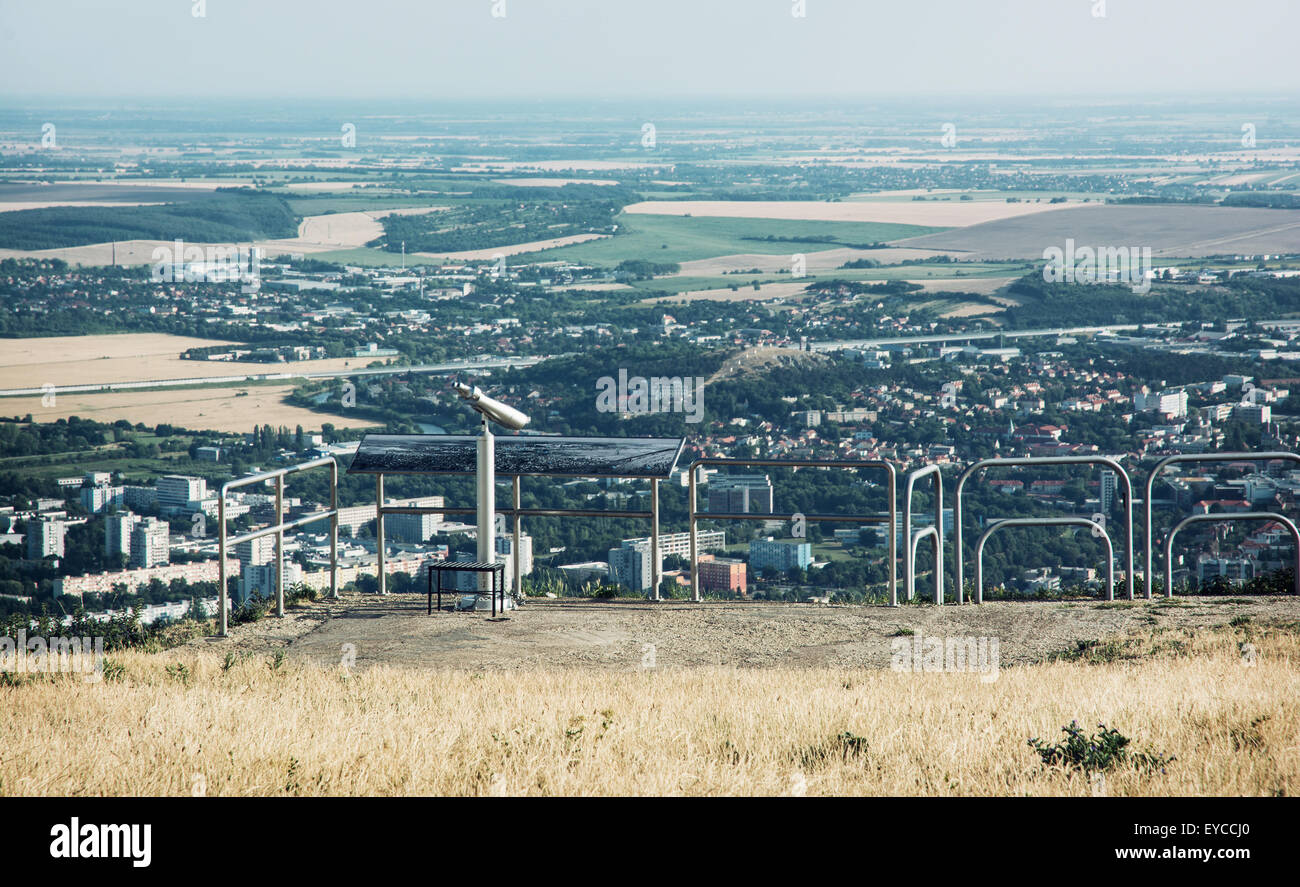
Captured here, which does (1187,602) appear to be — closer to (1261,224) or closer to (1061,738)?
(1061,738)

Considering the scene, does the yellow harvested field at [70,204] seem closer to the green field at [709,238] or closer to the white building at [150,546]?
the green field at [709,238]

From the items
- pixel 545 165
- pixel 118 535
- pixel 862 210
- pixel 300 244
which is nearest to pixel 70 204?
pixel 300 244

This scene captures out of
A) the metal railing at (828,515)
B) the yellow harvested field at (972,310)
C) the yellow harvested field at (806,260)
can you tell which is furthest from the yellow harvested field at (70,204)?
the metal railing at (828,515)

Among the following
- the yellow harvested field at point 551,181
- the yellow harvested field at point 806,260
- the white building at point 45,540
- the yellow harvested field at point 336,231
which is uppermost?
the yellow harvested field at point 551,181

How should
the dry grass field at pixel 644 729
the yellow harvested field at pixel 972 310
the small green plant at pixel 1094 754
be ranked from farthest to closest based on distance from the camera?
1. the yellow harvested field at pixel 972 310
2. the small green plant at pixel 1094 754
3. the dry grass field at pixel 644 729

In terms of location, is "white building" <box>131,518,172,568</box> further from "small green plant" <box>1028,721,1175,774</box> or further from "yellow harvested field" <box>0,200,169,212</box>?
"yellow harvested field" <box>0,200,169,212</box>

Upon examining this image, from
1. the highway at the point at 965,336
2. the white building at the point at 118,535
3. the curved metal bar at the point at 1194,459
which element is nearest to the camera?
the curved metal bar at the point at 1194,459
